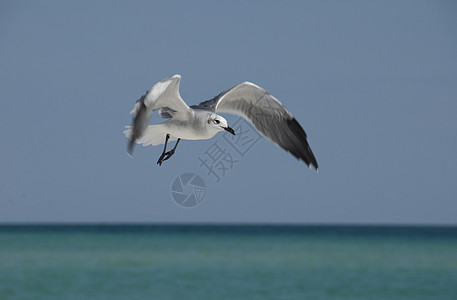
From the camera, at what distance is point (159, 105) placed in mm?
4359

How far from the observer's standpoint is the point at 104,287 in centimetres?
2280

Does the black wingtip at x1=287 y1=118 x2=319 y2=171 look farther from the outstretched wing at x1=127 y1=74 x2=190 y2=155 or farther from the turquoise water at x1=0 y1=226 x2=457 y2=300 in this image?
the turquoise water at x1=0 y1=226 x2=457 y2=300

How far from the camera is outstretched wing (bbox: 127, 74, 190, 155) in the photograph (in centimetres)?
366

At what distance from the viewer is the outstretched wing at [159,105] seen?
366 centimetres

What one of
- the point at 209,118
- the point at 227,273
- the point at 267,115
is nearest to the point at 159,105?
the point at 209,118

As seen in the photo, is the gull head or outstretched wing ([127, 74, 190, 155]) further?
the gull head

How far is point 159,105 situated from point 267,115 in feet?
4.39

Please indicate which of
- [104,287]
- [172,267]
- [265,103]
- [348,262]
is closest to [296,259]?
[348,262]

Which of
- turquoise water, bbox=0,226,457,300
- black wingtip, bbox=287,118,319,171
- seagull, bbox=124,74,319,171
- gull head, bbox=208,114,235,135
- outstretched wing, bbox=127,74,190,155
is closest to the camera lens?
outstretched wing, bbox=127,74,190,155

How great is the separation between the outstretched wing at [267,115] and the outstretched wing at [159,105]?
71cm

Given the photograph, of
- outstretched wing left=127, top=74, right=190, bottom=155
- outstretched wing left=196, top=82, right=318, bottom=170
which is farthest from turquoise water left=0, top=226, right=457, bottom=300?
outstretched wing left=127, top=74, right=190, bottom=155

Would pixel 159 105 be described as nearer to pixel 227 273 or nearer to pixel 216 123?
pixel 216 123

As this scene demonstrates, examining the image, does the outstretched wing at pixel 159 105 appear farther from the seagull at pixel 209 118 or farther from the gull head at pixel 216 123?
the gull head at pixel 216 123

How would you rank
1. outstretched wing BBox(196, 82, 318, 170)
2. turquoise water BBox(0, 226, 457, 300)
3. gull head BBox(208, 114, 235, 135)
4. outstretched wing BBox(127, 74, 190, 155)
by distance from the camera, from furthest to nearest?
turquoise water BBox(0, 226, 457, 300)
outstretched wing BBox(196, 82, 318, 170)
gull head BBox(208, 114, 235, 135)
outstretched wing BBox(127, 74, 190, 155)
